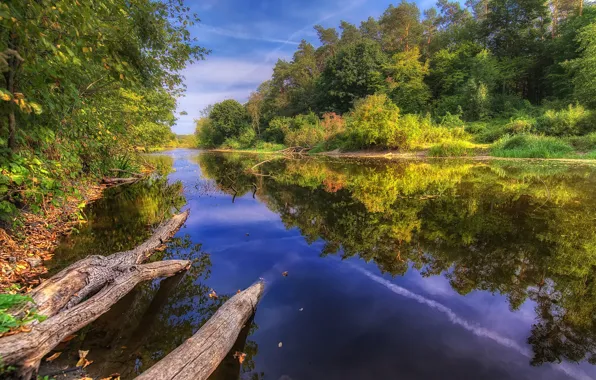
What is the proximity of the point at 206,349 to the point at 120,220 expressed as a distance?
6.76m

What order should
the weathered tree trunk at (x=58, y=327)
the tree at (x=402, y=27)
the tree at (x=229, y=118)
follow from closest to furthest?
the weathered tree trunk at (x=58, y=327), the tree at (x=402, y=27), the tree at (x=229, y=118)

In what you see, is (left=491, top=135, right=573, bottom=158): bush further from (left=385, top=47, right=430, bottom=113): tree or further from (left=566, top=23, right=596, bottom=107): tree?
(left=385, top=47, right=430, bottom=113): tree

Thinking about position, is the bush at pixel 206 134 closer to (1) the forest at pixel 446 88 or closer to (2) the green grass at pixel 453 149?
(1) the forest at pixel 446 88

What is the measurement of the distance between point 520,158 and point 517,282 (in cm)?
2134

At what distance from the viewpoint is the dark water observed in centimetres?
285

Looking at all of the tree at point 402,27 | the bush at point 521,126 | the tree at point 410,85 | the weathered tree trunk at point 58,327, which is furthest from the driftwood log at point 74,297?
the tree at point 402,27

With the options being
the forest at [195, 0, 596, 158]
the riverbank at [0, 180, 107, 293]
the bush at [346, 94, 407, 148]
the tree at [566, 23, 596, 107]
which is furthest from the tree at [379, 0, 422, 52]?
the riverbank at [0, 180, 107, 293]

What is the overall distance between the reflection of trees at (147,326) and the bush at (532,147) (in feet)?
82.5

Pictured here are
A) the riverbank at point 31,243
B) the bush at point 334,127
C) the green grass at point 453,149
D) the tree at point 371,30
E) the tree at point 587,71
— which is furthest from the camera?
the tree at point 371,30

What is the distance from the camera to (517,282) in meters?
4.23

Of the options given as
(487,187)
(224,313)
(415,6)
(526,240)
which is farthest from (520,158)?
(415,6)

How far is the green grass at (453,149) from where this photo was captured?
77.2 feet

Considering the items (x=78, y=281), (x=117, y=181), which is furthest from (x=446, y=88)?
(x=78, y=281)

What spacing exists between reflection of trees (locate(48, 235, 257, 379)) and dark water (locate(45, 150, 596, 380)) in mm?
19
